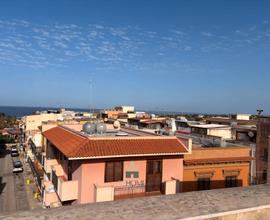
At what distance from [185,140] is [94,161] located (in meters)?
6.57

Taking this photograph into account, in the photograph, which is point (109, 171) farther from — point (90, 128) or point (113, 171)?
point (90, 128)

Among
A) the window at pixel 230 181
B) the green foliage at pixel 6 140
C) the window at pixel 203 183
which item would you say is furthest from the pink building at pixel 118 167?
the green foliage at pixel 6 140

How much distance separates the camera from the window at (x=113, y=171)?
50.5 feet

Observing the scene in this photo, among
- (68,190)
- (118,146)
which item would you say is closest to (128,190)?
(118,146)

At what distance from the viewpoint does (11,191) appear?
36.8 metres

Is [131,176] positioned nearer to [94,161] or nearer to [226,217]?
[94,161]

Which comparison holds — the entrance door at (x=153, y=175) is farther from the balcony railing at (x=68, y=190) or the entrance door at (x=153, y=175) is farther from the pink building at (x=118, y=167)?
the balcony railing at (x=68, y=190)

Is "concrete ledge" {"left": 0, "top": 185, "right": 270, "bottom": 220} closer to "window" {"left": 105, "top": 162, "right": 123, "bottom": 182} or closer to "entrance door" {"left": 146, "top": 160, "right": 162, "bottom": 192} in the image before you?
"window" {"left": 105, "top": 162, "right": 123, "bottom": 182}

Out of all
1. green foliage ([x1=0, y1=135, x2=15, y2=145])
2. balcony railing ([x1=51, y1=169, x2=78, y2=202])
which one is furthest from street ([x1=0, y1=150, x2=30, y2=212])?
green foliage ([x1=0, y1=135, x2=15, y2=145])

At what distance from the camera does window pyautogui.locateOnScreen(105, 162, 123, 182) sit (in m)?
15.4

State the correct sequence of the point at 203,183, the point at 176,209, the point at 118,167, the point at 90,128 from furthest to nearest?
the point at 90,128 < the point at 203,183 < the point at 118,167 < the point at 176,209

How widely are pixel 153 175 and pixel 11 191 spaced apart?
90.8 ft

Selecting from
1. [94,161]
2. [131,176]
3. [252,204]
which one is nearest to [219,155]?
[131,176]

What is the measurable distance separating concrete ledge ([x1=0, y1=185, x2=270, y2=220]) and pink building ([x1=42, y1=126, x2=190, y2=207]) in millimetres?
9003
